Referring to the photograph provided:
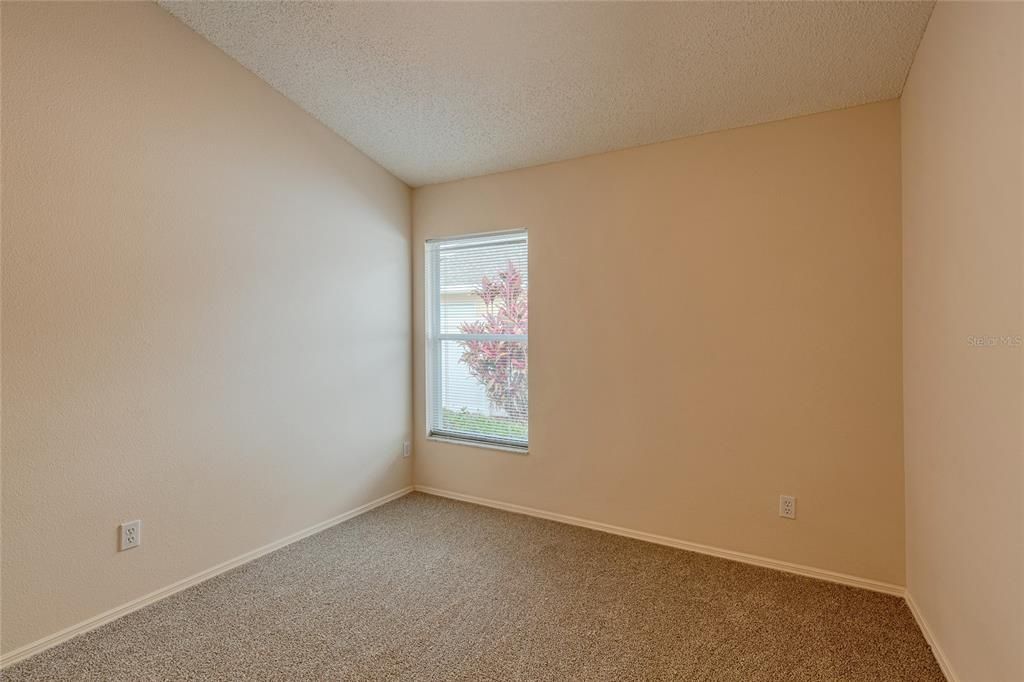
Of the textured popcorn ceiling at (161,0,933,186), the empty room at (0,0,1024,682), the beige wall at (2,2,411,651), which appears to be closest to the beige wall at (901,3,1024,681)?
the empty room at (0,0,1024,682)

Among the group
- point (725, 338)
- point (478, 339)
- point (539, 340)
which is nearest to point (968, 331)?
point (725, 338)

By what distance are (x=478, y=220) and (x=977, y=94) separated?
2.66 m

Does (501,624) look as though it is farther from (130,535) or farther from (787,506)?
(130,535)

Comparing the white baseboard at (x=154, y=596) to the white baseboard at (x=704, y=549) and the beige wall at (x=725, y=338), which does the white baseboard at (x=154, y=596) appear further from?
the beige wall at (x=725, y=338)

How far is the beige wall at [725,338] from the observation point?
2387 millimetres

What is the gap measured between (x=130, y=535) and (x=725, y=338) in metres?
3.07

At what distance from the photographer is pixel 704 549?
2791 millimetres

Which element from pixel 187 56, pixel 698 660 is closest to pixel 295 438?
pixel 187 56

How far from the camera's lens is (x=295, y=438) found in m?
3.03

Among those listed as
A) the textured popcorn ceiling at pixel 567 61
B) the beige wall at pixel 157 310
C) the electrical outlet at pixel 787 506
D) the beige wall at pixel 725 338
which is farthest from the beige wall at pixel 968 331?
the beige wall at pixel 157 310

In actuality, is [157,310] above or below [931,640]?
above

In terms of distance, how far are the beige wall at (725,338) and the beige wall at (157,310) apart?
127cm

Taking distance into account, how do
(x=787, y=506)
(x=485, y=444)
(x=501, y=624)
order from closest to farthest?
(x=501, y=624) → (x=787, y=506) → (x=485, y=444)

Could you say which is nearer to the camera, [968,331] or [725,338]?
[968,331]
